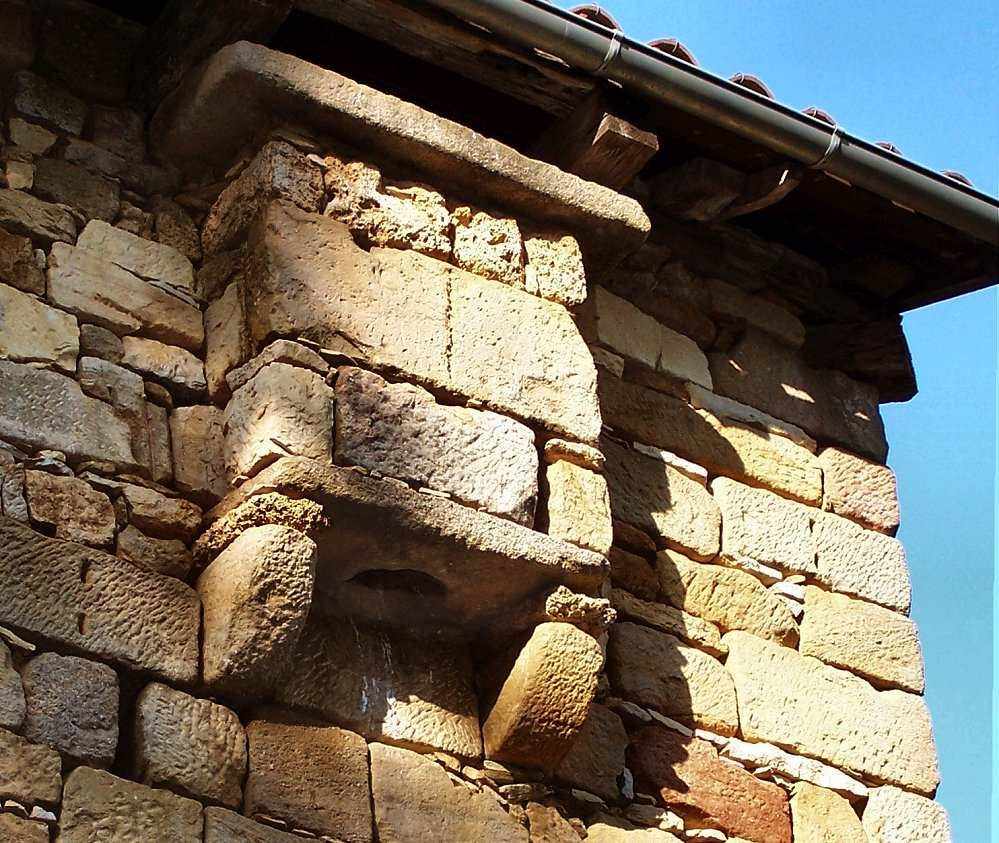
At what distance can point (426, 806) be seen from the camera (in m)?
4.26

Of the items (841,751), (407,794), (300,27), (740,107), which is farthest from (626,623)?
(300,27)

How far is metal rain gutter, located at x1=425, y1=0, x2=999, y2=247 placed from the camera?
4836mm

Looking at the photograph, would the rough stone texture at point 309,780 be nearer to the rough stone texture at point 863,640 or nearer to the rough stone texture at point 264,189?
the rough stone texture at point 264,189

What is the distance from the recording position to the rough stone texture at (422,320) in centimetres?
451

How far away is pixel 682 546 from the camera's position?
5309mm

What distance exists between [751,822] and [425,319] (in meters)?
1.51

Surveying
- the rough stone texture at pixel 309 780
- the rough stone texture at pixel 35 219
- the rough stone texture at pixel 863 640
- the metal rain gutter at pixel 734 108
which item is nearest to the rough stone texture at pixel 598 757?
the rough stone texture at pixel 309 780

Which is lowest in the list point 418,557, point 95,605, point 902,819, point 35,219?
point 95,605

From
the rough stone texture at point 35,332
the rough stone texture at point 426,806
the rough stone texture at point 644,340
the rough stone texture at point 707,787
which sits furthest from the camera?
the rough stone texture at point 644,340

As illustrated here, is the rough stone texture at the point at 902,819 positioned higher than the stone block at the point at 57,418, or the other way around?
the stone block at the point at 57,418

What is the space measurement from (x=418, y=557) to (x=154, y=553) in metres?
0.58

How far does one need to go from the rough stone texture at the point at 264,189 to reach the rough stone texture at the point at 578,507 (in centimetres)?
88

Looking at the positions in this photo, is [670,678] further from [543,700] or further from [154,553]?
[154,553]

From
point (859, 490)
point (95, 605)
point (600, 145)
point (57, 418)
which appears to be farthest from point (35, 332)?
point (859, 490)
